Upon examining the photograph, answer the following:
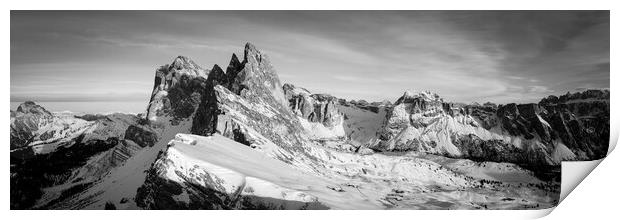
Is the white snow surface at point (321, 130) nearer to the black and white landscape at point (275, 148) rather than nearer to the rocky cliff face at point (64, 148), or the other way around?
the black and white landscape at point (275, 148)

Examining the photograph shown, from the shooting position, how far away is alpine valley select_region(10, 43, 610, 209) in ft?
141

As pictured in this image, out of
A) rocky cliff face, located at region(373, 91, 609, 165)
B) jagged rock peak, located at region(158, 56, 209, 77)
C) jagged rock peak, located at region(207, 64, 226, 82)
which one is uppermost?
jagged rock peak, located at region(158, 56, 209, 77)

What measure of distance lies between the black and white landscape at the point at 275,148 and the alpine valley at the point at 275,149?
255 millimetres

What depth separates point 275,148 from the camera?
69.2 m

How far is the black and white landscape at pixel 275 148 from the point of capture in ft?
141

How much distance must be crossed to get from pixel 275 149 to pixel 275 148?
1.87ft

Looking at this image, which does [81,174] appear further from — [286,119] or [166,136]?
[286,119]

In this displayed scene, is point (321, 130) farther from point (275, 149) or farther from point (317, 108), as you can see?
point (275, 149)

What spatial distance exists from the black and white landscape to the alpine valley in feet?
0.84

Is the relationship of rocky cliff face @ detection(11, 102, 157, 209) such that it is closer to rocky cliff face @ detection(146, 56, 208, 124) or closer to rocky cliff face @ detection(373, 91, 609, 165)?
rocky cliff face @ detection(146, 56, 208, 124)

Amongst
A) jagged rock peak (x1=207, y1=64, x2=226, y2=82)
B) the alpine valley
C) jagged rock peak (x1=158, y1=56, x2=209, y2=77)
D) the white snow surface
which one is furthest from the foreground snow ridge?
the white snow surface

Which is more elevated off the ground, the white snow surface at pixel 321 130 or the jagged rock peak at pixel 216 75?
the jagged rock peak at pixel 216 75

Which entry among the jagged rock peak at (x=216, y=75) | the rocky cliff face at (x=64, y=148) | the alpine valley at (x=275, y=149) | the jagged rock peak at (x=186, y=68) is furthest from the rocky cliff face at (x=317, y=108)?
the jagged rock peak at (x=216, y=75)
